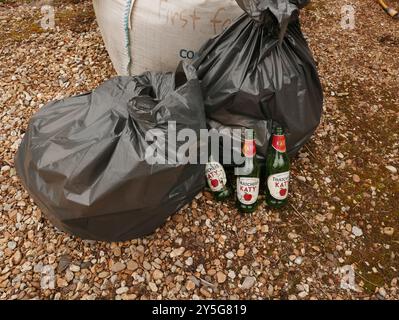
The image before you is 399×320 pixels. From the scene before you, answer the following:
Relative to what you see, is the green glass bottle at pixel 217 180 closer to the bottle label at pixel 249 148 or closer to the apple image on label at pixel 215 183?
the apple image on label at pixel 215 183

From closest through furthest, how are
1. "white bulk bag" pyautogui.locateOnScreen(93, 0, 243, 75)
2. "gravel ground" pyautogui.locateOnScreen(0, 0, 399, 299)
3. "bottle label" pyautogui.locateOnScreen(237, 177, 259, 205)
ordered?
1. "gravel ground" pyautogui.locateOnScreen(0, 0, 399, 299)
2. "bottle label" pyautogui.locateOnScreen(237, 177, 259, 205)
3. "white bulk bag" pyautogui.locateOnScreen(93, 0, 243, 75)

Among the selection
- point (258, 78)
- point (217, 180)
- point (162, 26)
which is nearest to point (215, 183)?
point (217, 180)

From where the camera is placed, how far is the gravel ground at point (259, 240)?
61.1 inches

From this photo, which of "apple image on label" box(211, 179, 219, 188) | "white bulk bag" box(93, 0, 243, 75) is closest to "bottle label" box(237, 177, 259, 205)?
"apple image on label" box(211, 179, 219, 188)

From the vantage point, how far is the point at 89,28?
2.87 m

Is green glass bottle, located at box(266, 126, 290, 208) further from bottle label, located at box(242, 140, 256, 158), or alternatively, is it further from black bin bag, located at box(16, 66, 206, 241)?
black bin bag, located at box(16, 66, 206, 241)

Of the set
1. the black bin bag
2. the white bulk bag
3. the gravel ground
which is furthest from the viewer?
the white bulk bag

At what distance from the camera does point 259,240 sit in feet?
5.54

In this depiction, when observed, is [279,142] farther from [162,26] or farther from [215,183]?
[162,26]

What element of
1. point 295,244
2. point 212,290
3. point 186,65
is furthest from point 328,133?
point 212,290

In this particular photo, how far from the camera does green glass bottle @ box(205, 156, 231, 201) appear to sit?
1.70 m

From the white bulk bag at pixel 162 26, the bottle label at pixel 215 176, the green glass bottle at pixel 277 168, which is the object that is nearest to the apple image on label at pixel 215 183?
the bottle label at pixel 215 176

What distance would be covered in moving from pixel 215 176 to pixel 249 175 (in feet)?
0.52

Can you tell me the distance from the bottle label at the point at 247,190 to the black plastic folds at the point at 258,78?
148 millimetres
